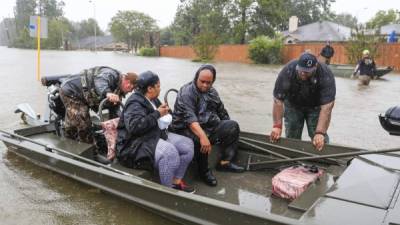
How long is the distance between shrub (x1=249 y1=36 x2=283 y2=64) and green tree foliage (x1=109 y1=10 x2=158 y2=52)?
54343 millimetres

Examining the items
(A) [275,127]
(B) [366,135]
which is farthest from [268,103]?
(A) [275,127]

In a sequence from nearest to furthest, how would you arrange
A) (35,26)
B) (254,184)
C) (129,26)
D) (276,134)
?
(254,184) → (276,134) → (35,26) → (129,26)

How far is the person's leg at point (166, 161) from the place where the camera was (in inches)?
170

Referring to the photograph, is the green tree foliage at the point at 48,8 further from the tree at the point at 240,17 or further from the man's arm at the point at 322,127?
the man's arm at the point at 322,127

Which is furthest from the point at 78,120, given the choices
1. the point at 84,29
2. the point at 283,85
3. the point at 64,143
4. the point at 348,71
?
the point at 84,29

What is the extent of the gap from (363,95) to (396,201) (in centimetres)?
1259

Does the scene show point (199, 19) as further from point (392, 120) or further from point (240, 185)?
point (392, 120)

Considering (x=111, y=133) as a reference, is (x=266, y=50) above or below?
above

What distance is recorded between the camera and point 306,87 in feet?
17.1

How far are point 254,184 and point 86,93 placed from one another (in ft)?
8.14

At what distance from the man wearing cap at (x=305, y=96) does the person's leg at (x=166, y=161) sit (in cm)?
148

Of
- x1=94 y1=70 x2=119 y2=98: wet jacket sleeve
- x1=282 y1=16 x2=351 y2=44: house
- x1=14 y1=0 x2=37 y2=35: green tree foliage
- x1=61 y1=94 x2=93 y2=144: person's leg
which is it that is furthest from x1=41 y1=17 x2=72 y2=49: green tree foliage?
x1=94 y1=70 x2=119 y2=98: wet jacket sleeve

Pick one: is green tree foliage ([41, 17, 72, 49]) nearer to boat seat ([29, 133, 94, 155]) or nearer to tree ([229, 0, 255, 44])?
tree ([229, 0, 255, 44])

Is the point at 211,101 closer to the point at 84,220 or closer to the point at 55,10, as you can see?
the point at 84,220
